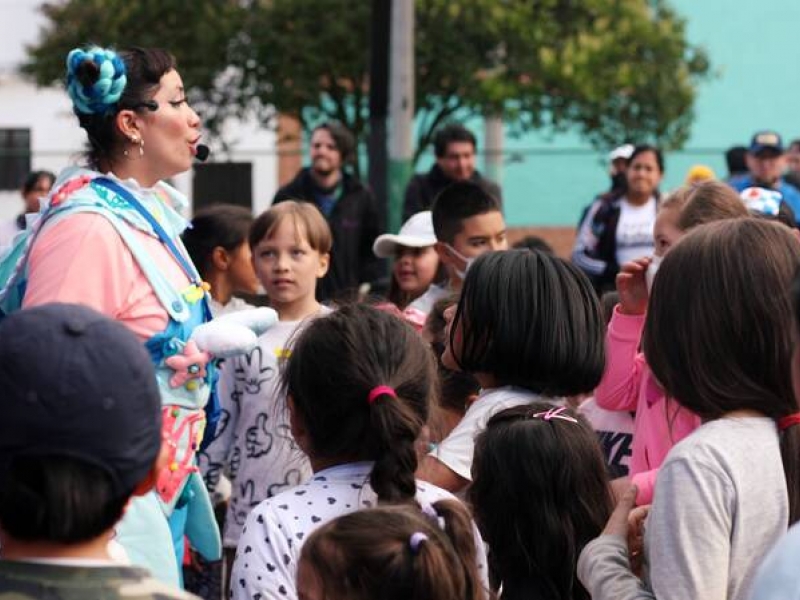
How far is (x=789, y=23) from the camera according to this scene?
30.0 metres

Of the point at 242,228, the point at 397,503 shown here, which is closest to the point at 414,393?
the point at 397,503

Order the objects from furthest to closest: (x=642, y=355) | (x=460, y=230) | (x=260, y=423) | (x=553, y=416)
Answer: (x=460, y=230), (x=260, y=423), (x=642, y=355), (x=553, y=416)

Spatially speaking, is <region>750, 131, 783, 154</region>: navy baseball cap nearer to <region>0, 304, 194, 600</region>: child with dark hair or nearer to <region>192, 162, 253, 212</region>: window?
<region>0, 304, 194, 600</region>: child with dark hair

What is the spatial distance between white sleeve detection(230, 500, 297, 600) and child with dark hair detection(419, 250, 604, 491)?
0.78 m

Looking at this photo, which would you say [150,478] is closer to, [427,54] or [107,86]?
[107,86]

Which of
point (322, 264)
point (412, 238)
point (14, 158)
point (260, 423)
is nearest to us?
point (260, 423)

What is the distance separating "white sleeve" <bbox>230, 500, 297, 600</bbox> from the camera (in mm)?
3285

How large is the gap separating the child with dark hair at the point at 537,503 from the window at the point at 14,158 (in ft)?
60.4

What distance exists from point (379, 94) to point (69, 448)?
10.6 meters

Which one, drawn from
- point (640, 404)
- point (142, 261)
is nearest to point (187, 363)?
point (142, 261)

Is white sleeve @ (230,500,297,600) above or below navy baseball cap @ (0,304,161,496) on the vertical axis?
below

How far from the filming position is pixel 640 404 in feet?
13.6

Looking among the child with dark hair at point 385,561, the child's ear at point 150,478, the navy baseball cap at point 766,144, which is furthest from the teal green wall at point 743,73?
the child's ear at point 150,478

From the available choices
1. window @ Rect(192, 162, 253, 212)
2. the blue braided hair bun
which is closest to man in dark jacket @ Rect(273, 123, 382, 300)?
the blue braided hair bun
